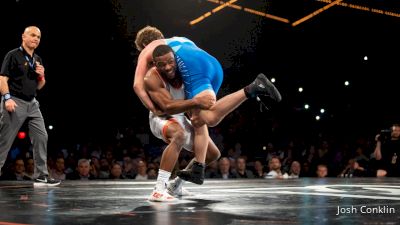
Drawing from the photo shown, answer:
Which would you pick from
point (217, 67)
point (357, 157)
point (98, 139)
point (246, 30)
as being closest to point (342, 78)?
point (246, 30)

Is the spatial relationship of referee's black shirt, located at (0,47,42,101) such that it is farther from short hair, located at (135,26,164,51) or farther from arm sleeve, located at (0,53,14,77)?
short hair, located at (135,26,164,51)

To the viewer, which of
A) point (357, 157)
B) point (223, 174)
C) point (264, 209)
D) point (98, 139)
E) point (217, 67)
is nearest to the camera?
point (264, 209)

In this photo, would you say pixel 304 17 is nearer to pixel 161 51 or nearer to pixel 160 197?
pixel 161 51

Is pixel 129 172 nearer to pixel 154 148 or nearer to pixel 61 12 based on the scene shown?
pixel 154 148

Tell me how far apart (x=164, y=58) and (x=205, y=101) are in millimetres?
358

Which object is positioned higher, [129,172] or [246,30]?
[246,30]

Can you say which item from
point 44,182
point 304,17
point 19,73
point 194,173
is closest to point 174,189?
point 194,173

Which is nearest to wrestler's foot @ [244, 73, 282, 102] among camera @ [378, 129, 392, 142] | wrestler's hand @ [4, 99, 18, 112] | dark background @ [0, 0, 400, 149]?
wrestler's hand @ [4, 99, 18, 112]

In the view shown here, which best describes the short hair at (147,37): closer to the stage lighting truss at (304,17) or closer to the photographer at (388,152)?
the photographer at (388,152)

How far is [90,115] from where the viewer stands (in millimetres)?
10148

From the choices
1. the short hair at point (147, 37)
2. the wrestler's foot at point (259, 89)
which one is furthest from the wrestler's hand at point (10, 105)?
the wrestler's foot at point (259, 89)

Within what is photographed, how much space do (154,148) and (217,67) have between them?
6.31m

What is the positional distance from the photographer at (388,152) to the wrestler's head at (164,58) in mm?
4500

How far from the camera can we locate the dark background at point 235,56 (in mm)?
9539
